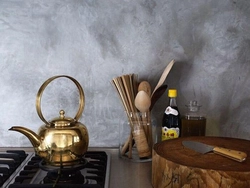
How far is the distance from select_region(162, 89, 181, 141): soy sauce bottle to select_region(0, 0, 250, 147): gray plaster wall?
0.31 feet

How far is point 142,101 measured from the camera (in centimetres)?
105

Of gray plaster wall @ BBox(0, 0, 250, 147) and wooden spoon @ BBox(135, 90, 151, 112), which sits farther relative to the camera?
gray plaster wall @ BBox(0, 0, 250, 147)

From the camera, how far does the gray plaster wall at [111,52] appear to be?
3.80 feet

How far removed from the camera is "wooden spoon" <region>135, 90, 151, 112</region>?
1.04m

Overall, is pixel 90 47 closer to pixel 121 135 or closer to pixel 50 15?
pixel 50 15

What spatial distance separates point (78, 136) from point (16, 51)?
0.43 metres

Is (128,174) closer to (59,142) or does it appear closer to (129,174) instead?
(129,174)

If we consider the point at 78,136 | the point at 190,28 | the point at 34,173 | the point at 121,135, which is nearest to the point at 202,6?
the point at 190,28

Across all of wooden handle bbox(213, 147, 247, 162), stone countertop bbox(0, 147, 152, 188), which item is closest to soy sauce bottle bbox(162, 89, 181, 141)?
stone countertop bbox(0, 147, 152, 188)

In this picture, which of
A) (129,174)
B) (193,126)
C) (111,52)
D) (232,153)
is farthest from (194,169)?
(111,52)

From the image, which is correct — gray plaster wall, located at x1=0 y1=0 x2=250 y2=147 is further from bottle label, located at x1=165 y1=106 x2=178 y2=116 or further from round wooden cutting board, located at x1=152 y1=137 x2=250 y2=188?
round wooden cutting board, located at x1=152 y1=137 x2=250 y2=188

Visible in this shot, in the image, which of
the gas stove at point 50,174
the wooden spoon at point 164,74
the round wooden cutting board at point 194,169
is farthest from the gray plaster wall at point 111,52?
the round wooden cutting board at point 194,169

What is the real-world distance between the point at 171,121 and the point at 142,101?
12cm

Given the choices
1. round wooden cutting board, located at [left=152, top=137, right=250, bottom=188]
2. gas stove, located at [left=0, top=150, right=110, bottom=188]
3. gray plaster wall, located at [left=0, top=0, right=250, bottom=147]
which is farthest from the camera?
gray plaster wall, located at [left=0, top=0, right=250, bottom=147]
